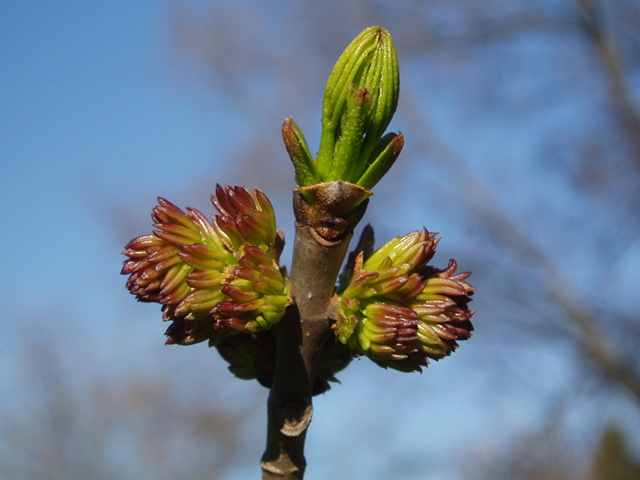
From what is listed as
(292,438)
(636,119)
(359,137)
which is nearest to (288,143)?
(359,137)

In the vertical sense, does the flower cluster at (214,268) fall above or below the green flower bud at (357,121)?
below

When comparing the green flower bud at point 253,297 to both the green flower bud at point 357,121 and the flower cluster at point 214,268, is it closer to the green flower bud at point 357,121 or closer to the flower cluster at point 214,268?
the flower cluster at point 214,268

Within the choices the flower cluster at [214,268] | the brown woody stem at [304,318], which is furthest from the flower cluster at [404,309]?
the flower cluster at [214,268]

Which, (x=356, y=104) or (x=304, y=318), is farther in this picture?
(x=304, y=318)

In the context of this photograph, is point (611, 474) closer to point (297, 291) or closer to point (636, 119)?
point (636, 119)

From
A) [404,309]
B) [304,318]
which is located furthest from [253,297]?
[404,309]

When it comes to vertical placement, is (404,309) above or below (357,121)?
below

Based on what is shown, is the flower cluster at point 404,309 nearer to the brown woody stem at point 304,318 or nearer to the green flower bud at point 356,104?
the brown woody stem at point 304,318

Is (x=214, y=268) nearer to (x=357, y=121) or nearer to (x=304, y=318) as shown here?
(x=304, y=318)
